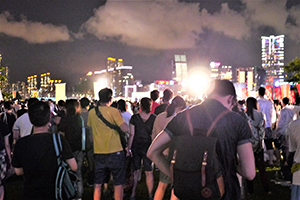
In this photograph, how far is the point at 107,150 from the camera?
224 inches

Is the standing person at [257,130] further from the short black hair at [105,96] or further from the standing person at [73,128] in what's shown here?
the standing person at [73,128]

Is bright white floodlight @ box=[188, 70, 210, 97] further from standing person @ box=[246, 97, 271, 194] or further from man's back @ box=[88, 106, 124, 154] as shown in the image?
man's back @ box=[88, 106, 124, 154]

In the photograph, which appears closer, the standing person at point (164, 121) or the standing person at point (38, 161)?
the standing person at point (38, 161)

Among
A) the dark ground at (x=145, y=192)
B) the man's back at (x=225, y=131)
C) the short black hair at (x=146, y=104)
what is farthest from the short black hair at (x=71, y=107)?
the man's back at (x=225, y=131)

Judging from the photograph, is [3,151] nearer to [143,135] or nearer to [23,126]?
[23,126]

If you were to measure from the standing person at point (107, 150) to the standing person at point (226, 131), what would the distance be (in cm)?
276

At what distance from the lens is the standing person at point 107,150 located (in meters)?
5.69

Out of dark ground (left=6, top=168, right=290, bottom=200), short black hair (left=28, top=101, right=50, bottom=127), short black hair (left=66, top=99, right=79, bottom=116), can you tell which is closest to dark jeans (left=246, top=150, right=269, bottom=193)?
dark ground (left=6, top=168, right=290, bottom=200)

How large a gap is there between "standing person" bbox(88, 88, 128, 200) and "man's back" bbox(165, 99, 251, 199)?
113 inches

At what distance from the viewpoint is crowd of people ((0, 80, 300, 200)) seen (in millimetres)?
2949

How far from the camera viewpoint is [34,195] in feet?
11.7

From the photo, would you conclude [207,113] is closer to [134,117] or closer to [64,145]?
[64,145]

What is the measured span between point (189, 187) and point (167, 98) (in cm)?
463

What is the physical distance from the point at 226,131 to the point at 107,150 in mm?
3223
